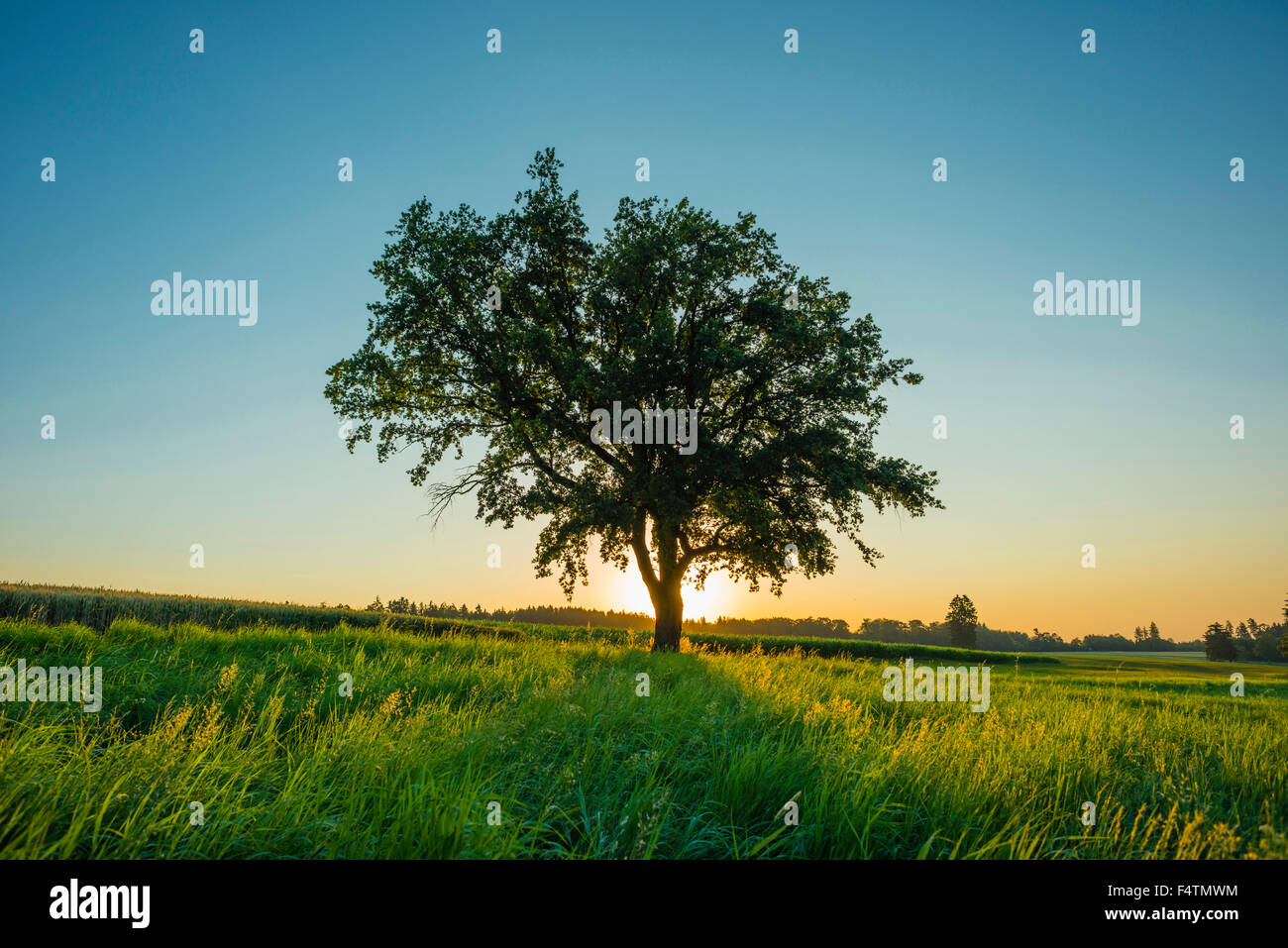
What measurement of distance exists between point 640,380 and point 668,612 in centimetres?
965

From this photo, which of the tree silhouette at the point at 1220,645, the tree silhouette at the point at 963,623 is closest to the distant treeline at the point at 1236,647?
the tree silhouette at the point at 1220,645

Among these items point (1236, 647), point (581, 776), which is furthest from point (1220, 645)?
point (581, 776)

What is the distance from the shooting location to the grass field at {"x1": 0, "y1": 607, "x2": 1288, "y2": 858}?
317 cm

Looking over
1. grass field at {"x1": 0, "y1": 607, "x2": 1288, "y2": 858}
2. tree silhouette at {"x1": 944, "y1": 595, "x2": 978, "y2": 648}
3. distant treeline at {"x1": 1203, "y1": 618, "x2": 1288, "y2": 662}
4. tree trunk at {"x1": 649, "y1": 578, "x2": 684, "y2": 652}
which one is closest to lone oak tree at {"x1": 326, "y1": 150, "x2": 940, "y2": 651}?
tree trunk at {"x1": 649, "y1": 578, "x2": 684, "y2": 652}

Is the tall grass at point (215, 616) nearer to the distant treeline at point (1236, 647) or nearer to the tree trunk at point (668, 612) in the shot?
the tree trunk at point (668, 612)

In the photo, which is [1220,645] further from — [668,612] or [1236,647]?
[668,612]

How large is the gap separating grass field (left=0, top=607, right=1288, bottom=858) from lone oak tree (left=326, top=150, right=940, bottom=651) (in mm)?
12475

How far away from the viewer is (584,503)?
19.4m

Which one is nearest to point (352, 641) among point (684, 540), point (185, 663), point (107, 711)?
point (185, 663)

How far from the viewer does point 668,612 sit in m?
22.8
